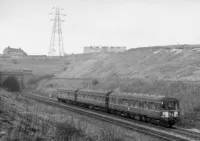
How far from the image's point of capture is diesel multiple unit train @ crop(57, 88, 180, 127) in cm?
2609

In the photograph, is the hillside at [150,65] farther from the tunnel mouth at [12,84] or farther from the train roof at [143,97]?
the tunnel mouth at [12,84]

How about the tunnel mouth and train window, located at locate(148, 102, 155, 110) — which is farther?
the tunnel mouth

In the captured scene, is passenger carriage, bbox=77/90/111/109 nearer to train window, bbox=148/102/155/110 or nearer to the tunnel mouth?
train window, bbox=148/102/155/110

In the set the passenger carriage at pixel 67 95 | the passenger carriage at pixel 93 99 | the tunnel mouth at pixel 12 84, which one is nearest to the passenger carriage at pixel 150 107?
the passenger carriage at pixel 93 99

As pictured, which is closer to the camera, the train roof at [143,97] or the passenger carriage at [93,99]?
the train roof at [143,97]


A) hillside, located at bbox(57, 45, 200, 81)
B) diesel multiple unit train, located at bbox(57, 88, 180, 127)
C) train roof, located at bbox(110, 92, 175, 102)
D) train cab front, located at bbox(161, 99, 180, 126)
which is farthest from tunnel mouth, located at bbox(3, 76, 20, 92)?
train cab front, located at bbox(161, 99, 180, 126)

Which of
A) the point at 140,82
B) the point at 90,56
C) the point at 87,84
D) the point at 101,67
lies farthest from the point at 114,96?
the point at 90,56

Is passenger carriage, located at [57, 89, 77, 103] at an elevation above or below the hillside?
below

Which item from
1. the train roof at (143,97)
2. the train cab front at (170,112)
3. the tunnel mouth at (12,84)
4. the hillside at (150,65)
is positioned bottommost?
the train cab front at (170,112)

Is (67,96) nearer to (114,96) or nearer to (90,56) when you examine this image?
(114,96)

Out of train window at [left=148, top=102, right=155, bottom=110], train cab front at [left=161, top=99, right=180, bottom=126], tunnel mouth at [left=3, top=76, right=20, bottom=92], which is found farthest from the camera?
tunnel mouth at [left=3, top=76, right=20, bottom=92]

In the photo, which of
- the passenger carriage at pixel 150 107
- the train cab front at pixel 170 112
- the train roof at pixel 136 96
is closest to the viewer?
the train cab front at pixel 170 112

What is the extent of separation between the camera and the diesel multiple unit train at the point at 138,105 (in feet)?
85.6

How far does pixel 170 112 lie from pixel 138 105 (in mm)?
4021
